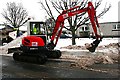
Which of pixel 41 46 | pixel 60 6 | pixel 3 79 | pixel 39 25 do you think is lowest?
pixel 3 79

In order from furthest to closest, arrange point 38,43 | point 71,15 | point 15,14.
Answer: point 15,14 → point 71,15 → point 38,43

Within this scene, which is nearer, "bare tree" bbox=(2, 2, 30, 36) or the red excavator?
the red excavator

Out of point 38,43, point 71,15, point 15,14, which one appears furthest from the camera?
point 15,14

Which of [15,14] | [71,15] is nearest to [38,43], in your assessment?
[71,15]

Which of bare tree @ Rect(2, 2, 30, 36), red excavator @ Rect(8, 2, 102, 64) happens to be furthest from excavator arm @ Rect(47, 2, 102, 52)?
bare tree @ Rect(2, 2, 30, 36)

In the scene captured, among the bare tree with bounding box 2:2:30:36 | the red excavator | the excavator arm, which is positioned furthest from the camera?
the bare tree with bounding box 2:2:30:36

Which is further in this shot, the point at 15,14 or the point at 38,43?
the point at 15,14

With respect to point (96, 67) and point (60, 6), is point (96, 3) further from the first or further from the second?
point (96, 67)

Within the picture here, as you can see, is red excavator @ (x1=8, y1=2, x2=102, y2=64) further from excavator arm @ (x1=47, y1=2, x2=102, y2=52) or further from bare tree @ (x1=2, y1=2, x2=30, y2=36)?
bare tree @ (x1=2, y1=2, x2=30, y2=36)

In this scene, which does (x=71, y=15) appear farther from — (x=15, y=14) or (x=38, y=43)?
(x=15, y=14)

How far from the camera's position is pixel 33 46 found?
51.2 ft

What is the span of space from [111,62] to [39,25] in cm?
515

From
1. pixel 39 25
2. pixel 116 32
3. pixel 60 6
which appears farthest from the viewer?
pixel 116 32

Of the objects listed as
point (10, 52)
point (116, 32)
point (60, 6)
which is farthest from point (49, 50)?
point (116, 32)
